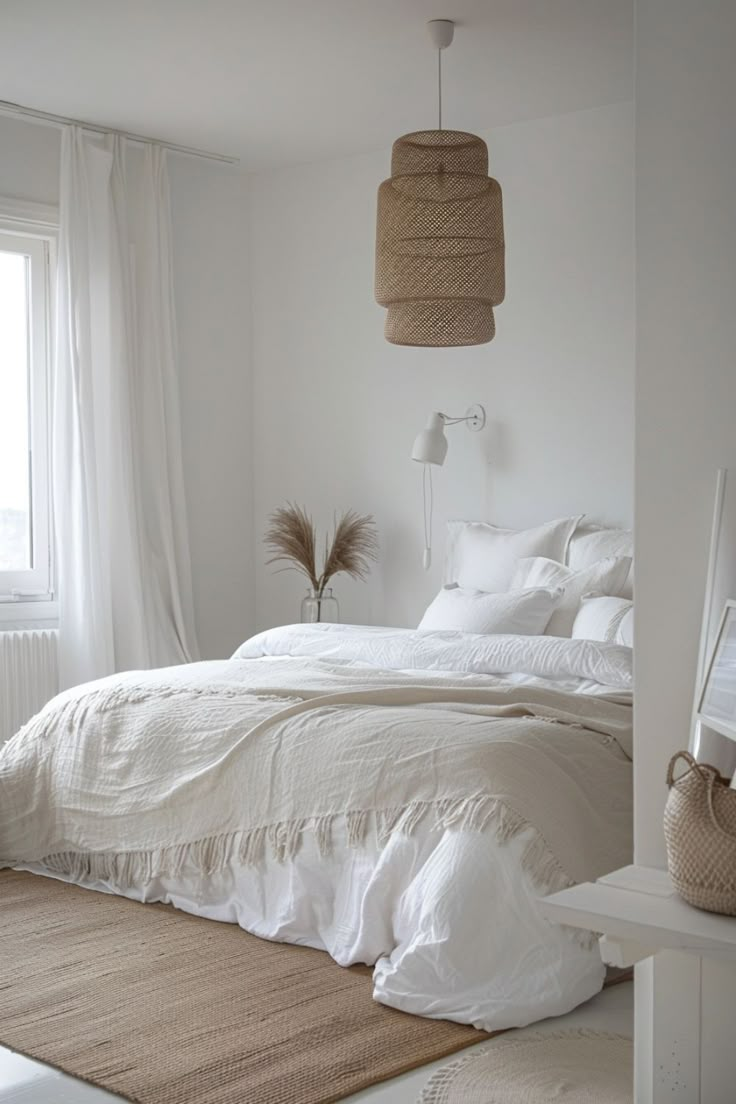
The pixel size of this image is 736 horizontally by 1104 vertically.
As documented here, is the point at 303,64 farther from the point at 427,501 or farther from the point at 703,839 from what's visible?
the point at 703,839

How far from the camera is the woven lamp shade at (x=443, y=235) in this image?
162 inches

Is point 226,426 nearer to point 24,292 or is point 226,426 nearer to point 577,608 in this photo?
point 24,292

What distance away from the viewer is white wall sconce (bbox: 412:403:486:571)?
519cm

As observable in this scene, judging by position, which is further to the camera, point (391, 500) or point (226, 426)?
point (226, 426)

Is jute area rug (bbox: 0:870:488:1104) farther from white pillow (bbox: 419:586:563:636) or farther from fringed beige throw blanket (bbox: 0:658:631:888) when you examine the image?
white pillow (bbox: 419:586:563:636)

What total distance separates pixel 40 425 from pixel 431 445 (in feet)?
5.35

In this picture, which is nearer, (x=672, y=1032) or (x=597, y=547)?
(x=672, y=1032)

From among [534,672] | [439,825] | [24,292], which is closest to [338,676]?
[534,672]

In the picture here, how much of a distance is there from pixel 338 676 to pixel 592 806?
3.40ft

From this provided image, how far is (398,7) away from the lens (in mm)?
4008

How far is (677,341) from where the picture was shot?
2055mm

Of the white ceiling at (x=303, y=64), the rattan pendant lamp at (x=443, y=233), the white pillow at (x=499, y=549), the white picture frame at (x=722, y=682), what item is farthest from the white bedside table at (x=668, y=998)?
the white ceiling at (x=303, y=64)

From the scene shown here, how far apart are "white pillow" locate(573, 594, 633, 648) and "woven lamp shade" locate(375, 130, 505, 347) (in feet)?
3.17

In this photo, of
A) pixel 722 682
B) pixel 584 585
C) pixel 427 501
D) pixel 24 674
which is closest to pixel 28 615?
pixel 24 674
